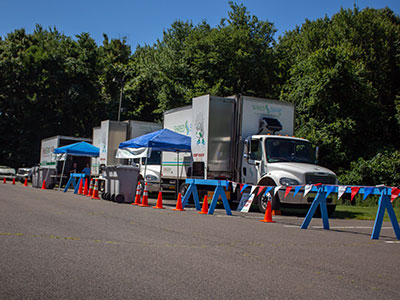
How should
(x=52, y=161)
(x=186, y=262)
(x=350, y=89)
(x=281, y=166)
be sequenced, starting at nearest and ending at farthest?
(x=186, y=262), (x=281, y=166), (x=350, y=89), (x=52, y=161)

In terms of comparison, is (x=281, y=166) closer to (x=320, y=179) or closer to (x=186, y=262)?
(x=320, y=179)

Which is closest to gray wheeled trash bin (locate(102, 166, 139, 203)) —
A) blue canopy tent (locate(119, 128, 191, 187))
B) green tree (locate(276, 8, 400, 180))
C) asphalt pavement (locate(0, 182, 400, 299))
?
blue canopy tent (locate(119, 128, 191, 187))

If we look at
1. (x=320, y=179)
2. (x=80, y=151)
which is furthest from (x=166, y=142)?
(x=80, y=151)

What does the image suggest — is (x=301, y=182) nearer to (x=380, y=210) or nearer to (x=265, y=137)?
(x=265, y=137)

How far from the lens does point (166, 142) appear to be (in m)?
18.6

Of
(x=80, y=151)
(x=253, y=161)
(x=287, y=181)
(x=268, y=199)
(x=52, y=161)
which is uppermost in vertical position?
(x=80, y=151)

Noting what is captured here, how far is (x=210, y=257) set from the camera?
6695mm

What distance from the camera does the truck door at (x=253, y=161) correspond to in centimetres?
1619

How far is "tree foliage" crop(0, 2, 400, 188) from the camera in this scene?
103ft

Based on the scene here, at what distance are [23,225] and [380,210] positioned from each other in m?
7.16

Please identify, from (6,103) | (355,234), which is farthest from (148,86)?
(355,234)

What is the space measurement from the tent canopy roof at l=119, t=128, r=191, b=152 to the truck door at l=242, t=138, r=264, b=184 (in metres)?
2.90

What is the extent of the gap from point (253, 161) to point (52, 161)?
21.1m

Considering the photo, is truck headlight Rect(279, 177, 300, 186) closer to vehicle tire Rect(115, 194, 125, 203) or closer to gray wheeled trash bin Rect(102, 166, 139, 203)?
gray wheeled trash bin Rect(102, 166, 139, 203)
